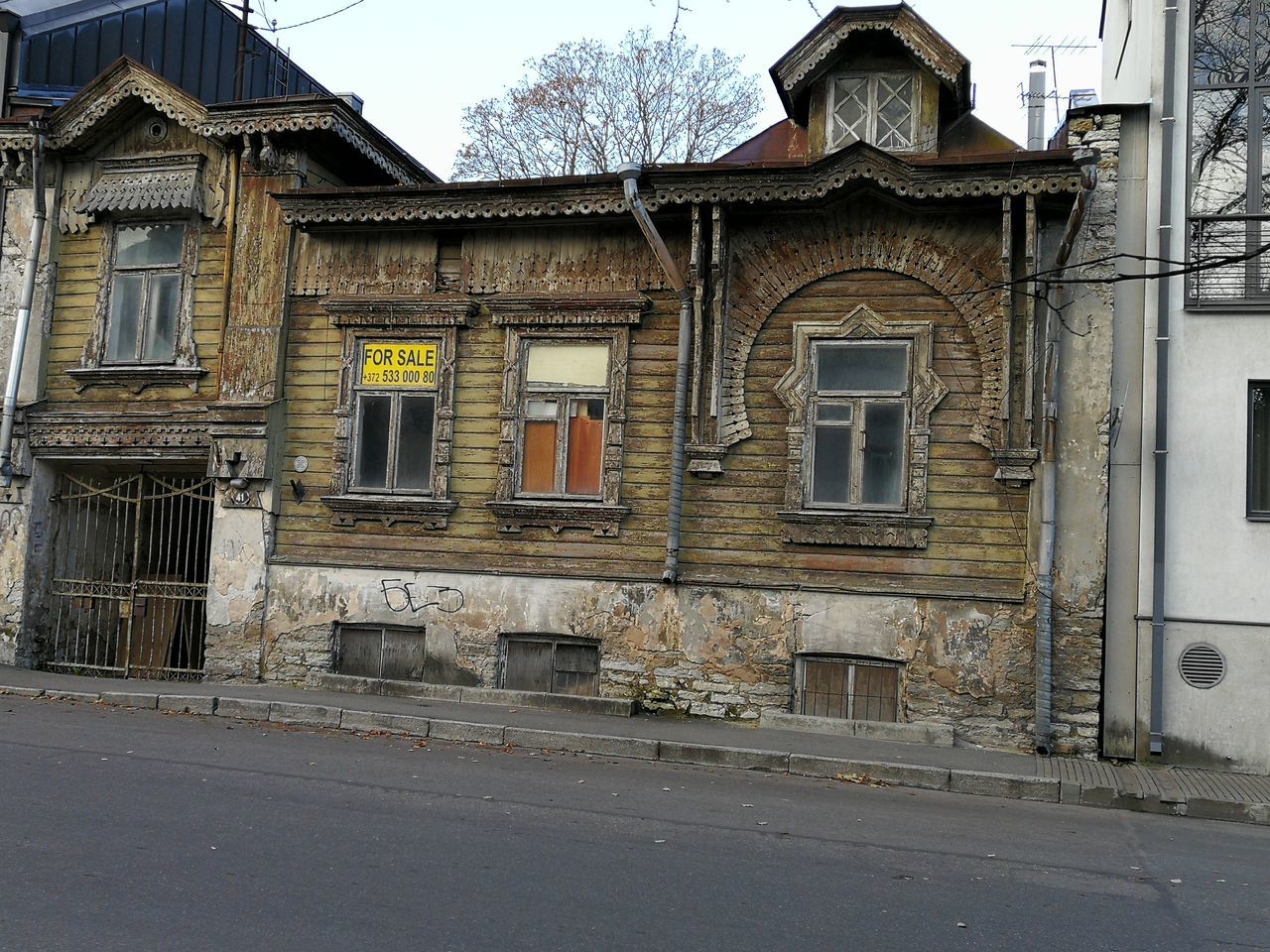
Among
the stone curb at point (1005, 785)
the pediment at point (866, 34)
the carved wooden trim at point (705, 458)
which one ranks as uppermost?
the pediment at point (866, 34)

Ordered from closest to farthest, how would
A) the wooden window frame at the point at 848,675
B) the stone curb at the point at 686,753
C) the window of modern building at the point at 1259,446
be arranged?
the stone curb at the point at 686,753 → the window of modern building at the point at 1259,446 → the wooden window frame at the point at 848,675

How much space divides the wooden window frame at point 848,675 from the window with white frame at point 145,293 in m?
8.17

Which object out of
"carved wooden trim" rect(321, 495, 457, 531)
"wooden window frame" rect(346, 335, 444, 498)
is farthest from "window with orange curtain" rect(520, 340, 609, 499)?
"wooden window frame" rect(346, 335, 444, 498)

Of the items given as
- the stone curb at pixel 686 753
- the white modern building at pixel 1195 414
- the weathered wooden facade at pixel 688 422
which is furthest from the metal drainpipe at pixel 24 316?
the white modern building at pixel 1195 414

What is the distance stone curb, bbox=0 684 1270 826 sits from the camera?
31.1 ft

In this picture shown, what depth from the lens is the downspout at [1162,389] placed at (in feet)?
36.2

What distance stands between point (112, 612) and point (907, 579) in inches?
389

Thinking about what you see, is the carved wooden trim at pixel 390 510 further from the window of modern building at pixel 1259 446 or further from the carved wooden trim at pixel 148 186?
the window of modern building at pixel 1259 446

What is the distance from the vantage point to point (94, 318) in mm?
14570

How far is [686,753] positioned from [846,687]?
2.26 meters

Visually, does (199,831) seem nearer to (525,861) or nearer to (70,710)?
(525,861)

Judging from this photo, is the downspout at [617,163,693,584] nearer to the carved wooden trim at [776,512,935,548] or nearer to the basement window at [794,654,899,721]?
the carved wooden trim at [776,512,935,548]

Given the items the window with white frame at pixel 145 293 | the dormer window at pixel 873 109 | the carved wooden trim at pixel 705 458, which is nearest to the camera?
the carved wooden trim at pixel 705 458

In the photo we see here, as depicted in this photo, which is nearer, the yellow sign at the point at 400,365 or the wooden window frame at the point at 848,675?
the wooden window frame at the point at 848,675
